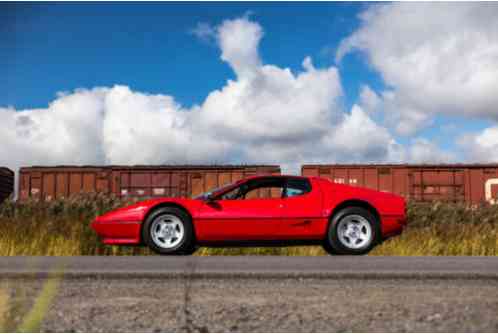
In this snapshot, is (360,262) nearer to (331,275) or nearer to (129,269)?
(331,275)

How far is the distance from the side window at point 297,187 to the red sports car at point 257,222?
10 centimetres

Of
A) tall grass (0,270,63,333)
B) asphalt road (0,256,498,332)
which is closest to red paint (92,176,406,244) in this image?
asphalt road (0,256,498,332)

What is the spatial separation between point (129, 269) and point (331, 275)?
75.0 inches

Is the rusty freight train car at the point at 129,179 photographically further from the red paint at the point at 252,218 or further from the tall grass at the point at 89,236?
the red paint at the point at 252,218

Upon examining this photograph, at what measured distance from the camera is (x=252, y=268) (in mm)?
5504

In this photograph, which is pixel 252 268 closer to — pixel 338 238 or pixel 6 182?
pixel 338 238

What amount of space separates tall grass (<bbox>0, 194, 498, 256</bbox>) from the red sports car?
98 cm

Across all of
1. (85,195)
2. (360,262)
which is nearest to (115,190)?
(85,195)

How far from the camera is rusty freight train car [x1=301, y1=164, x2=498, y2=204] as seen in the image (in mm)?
20922

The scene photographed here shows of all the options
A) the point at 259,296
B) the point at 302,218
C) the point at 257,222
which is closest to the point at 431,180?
the point at 302,218

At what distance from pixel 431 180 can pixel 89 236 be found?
15.3 meters

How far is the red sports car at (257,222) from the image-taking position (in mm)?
7465

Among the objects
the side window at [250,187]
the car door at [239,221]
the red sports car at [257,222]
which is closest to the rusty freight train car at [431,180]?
the side window at [250,187]

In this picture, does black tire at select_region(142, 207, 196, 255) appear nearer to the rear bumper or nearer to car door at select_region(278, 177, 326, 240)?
the rear bumper
